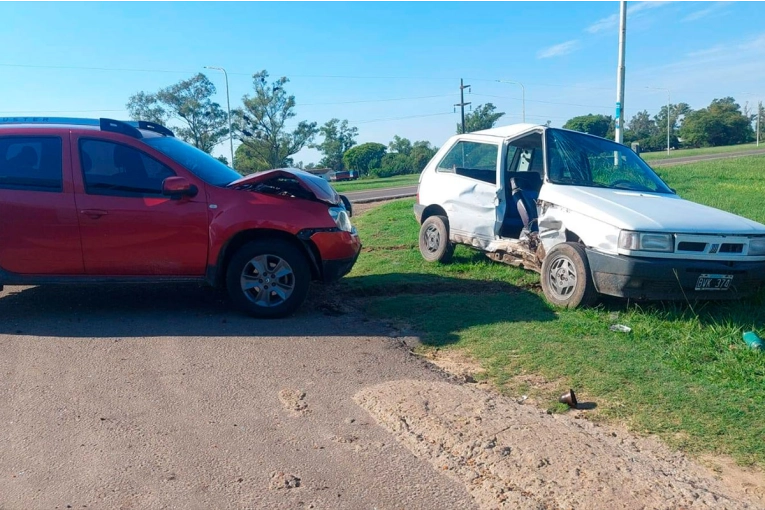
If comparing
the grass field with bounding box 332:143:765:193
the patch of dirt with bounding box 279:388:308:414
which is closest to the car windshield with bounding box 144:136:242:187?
the patch of dirt with bounding box 279:388:308:414

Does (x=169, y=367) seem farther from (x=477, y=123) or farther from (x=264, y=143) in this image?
(x=477, y=123)

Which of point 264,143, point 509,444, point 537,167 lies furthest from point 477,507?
point 264,143

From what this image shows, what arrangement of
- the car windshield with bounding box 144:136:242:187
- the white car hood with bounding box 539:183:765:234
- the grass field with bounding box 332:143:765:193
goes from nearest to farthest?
the white car hood with bounding box 539:183:765:234 → the car windshield with bounding box 144:136:242:187 → the grass field with bounding box 332:143:765:193

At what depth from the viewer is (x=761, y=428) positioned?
391 centimetres

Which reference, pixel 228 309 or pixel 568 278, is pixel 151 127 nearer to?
pixel 228 309

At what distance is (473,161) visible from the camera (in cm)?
893

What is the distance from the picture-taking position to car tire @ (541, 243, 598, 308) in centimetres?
Result: 632

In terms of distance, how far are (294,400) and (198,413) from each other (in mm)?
634

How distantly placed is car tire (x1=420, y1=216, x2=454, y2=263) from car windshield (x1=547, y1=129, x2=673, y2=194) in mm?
1889

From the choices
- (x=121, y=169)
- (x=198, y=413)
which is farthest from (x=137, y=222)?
(x=198, y=413)

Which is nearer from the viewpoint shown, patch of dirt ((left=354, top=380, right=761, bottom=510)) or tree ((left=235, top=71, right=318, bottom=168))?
patch of dirt ((left=354, top=380, right=761, bottom=510))

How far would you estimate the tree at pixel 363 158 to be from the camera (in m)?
69.4

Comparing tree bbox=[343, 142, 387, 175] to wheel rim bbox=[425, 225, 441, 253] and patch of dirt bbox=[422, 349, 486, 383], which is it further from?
patch of dirt bbox=[422, 349, 486, 383]

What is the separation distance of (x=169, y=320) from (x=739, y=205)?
10.4 m
